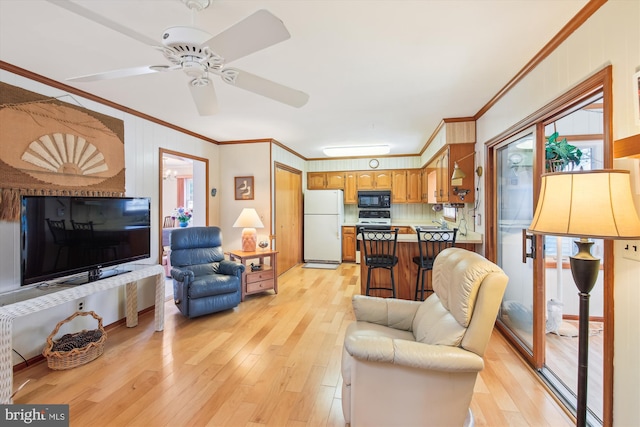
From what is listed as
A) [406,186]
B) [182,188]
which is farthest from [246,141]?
[182,188]

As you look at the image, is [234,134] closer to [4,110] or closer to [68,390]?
[4,110]

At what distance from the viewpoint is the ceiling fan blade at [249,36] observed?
121 centimetres

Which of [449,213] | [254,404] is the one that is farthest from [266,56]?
[449,213]

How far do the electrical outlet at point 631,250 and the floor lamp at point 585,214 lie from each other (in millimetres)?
229

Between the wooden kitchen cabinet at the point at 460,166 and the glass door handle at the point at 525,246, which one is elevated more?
the wooden kitchen cabinet at the point at 460,166

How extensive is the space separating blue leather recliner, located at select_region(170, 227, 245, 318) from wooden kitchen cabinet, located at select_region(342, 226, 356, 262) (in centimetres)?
315

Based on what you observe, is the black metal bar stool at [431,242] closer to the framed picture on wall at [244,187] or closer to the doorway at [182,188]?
the framed picture on wall at [244,187]

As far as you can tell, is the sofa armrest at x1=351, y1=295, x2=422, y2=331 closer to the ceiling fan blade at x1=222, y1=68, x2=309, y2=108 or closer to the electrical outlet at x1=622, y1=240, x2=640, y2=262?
the electrical outlet at x1=622, y1=240, x2=640, y2=262

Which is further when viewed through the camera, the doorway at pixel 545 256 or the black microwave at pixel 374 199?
the black microwave at pixel 374 199

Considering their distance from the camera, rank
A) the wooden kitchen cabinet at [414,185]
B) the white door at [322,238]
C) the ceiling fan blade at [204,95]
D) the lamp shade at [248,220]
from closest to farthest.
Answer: the ceiling fan blade at [204,95] < the lamp shade at [248,220] < the white door at [322,238] < the wooden kitchen cabinet at [414,185]

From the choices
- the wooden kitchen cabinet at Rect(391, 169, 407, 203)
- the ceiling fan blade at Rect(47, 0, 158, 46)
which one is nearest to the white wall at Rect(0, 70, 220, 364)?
the ceiling fan blade at Rect(47, 0, 158, 46)

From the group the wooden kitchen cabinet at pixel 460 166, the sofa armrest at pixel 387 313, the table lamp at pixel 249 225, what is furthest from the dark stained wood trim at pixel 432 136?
the table lamp at pixel 249 225

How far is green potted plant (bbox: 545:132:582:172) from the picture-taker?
2.36 metres

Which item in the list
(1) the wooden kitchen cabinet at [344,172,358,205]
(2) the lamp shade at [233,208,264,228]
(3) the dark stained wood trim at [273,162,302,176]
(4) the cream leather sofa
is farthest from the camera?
(1) the wooden kitchen cabinet at [344,172,358,205]
